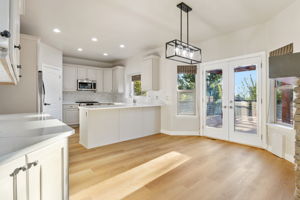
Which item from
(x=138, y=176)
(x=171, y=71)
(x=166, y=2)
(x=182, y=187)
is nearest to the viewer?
(x=182, y=187)

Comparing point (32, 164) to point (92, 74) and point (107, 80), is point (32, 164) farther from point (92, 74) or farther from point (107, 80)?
point (107, 80)

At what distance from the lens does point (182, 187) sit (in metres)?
1.87

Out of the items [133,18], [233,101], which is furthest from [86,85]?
[233,101]

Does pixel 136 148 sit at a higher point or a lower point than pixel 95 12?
lower

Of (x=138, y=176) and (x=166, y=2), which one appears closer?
(x=138, y=176)

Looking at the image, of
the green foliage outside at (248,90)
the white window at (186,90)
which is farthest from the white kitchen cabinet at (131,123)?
the green foliage outside at (248,90)

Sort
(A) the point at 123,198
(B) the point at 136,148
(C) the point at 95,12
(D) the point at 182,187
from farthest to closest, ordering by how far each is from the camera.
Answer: (B) the point at 136,148 → (C) the point at 95,12 → (D) the point at 182,187 → (A) the point at 123,198

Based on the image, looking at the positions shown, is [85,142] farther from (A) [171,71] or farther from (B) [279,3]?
(B) [279,3]

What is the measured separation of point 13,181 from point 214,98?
4.13m

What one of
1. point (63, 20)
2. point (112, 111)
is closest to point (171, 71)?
point (112, 111)

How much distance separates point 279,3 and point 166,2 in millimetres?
1917

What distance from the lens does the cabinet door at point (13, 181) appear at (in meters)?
0.70

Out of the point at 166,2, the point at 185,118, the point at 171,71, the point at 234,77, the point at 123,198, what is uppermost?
the point at 166,2

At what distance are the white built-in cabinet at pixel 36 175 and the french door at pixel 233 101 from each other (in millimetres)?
3736
